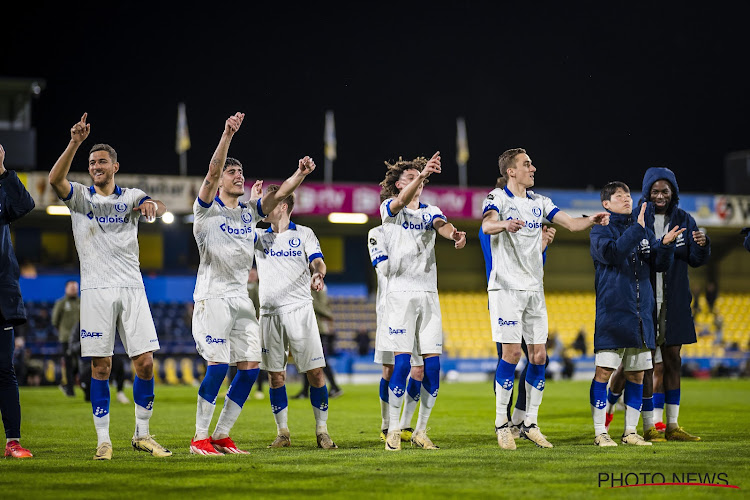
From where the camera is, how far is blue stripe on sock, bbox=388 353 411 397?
8.72m

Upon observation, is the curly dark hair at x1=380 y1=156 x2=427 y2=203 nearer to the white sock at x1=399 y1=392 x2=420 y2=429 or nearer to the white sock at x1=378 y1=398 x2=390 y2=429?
the white sock at x1=399 y1=392 x2=420 y2=429

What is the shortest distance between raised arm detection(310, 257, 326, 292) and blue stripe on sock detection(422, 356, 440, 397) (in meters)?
1.27

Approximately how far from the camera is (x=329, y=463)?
7.36 m

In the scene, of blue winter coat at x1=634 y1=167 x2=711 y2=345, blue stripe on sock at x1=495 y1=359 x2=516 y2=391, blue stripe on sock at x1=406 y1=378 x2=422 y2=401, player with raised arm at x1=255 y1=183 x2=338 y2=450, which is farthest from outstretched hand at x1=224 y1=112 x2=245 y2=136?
blue winter coat at x1=634 y1=167 x2=711 y2=345

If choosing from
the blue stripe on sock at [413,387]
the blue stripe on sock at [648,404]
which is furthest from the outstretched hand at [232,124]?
the blue stripe on sock at [648,404]

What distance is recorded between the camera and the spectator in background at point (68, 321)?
17.7m

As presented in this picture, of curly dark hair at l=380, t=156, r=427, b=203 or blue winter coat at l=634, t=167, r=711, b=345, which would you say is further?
blue winter coat at l=634, t=167, r=711, b=345

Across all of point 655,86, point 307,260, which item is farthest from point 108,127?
point 307,260

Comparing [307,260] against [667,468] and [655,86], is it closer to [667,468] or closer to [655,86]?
[667,468]

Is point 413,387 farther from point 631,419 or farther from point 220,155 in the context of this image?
point 220,155

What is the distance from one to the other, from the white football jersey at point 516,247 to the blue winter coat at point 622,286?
1.84 feet

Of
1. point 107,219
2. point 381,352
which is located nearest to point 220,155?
point 107,219

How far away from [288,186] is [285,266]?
1184 mm

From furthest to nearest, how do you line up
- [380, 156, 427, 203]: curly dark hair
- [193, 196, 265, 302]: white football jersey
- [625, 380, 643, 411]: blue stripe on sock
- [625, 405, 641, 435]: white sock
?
[380, 156, 427, 203]: curly dark hair
[625, 380, 643, 411]: blue stripe on sock
[625, 405, 641, 435]: white sock
[193, 196, 265, 302]: white football jersey
